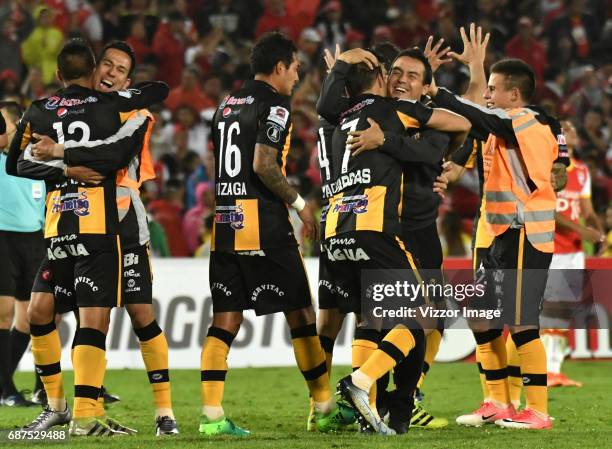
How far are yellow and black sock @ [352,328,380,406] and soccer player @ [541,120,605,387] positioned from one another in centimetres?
388

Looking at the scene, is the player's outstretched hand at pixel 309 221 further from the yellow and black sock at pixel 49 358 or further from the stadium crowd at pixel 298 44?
the stadium crowd at pixel 298 44

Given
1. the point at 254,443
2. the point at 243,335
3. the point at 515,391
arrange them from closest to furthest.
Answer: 1. the point at 254,443
2. the point at 515,391
3. the point at 243,335

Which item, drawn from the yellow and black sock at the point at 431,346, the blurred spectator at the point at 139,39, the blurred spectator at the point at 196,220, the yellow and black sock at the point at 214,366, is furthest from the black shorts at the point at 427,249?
the blurred spectator at the point at 139,39

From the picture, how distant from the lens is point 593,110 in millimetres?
18516

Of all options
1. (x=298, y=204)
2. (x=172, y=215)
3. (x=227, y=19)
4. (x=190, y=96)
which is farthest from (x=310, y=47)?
Answer: (x=298, y=204)

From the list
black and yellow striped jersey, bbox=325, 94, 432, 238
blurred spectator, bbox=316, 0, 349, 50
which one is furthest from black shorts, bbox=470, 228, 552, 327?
blurred spectator, bbox=316, 0, 349, 50

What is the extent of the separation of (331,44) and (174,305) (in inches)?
303

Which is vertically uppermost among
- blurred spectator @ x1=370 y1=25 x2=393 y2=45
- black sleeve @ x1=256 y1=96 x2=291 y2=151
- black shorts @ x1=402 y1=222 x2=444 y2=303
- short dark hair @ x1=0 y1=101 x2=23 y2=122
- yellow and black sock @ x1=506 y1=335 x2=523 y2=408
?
blurred spectator @ x1=370 y1=25 x2=393 y2=45

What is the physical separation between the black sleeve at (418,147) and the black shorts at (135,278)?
1.67 meters

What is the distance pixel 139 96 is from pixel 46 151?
0.70 meters

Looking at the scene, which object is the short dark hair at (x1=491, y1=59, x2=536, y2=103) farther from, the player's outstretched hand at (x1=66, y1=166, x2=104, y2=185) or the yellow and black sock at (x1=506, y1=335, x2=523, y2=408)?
the player's outstretched hand at (x1=66, y1=166, x2=104, y2=185)

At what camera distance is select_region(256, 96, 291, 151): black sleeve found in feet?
24.3

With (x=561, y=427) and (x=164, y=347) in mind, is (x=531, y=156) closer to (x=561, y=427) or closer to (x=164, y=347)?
(x=561, y=427)

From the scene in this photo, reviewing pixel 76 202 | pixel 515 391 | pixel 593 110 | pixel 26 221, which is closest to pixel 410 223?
pixel 515 391
